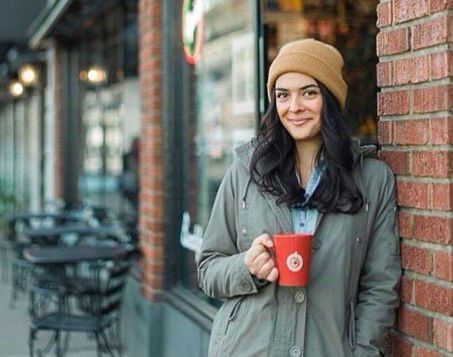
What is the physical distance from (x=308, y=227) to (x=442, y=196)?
42cm

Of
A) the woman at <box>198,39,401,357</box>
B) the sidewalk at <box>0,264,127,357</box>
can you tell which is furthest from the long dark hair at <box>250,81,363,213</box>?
the sidewalk at <box>0,264,127,357</box>

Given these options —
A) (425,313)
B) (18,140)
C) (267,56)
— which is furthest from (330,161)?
(18,140)

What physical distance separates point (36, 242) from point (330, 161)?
6.67 m

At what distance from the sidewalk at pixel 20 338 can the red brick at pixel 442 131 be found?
5.39 m

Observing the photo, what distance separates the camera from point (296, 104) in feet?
9.45

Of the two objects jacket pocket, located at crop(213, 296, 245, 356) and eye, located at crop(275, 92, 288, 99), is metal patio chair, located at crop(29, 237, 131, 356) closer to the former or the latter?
jacket pocket, located at crop(213, 296, 245, 356)

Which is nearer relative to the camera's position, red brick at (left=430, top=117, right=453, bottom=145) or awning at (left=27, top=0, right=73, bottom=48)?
red brick at (left=430, top=117, right=453, bottom=145)

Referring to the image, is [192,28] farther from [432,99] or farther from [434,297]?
[434,297]

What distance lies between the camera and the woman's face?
289 centimetres

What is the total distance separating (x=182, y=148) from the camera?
22.4 ft

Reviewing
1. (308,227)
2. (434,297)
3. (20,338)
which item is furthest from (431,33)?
(20,338)

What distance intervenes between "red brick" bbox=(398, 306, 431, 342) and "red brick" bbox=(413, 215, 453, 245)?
243 mm

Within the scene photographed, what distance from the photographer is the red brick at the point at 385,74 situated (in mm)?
3086

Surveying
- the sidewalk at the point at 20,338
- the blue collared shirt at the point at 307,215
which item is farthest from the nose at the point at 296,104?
the sidewalk at the point at 20,338
